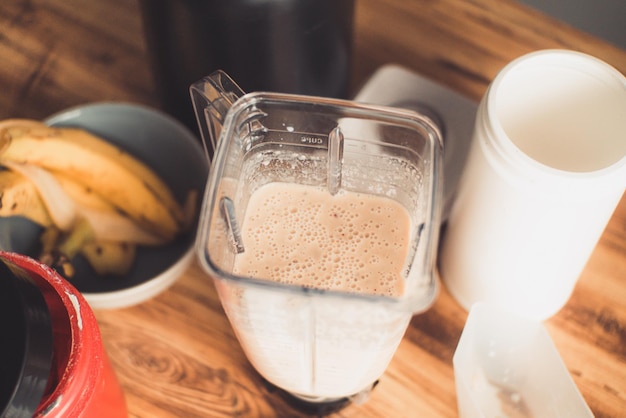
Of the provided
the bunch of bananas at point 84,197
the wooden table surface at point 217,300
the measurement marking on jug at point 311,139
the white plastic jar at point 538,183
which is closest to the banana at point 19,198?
the bunch of bananas at point 84,197

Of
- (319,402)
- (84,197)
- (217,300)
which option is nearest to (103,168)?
(84,197)

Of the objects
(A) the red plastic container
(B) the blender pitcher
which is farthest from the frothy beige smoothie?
(A) the red plastic container

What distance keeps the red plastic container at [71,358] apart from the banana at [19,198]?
9 cm

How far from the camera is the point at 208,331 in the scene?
0.61m

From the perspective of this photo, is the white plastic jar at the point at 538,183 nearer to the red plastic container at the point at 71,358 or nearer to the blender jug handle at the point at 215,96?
the blender jug handle at the point at 215,96

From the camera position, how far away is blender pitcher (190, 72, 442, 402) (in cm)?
42

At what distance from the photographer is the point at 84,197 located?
63cm

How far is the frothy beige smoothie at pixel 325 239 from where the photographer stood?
1.55 feet

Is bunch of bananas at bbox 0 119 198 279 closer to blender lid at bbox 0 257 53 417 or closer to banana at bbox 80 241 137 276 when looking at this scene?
banana at bbox 80 241 137 276

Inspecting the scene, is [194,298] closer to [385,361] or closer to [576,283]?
[385,361]

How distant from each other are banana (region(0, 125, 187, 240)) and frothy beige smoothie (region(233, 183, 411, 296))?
0.16 m

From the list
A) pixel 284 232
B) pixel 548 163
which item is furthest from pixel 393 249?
pixel 548 163

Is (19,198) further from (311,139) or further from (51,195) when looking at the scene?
(311,139)

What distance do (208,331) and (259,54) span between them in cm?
24
